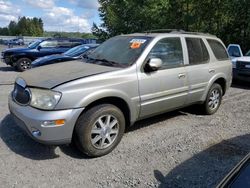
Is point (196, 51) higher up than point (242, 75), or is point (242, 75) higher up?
point (196, 51)

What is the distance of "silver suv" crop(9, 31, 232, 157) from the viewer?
390 centimetres

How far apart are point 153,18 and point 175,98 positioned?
51.4 ft

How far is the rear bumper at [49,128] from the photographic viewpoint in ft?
12.5

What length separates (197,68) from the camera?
5754 millimetres

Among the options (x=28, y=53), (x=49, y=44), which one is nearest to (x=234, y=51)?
(x=49, y=44)

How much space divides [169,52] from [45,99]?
2.45 meters

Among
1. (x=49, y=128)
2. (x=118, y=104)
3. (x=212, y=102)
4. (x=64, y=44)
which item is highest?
(x=64, y=44)

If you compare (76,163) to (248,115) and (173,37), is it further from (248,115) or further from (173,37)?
(248,115)

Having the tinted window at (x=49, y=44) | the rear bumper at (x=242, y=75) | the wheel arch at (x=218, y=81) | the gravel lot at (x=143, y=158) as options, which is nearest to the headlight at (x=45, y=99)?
the gravel lot at (x=143, y=158)

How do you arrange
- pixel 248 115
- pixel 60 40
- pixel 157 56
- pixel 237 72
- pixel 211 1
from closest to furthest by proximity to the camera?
pixel 157 56
pixel 248 115
pixel 237 72
pixel 60 40
pixel 211 1

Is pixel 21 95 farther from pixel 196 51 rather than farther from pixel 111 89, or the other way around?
pixel 196 51

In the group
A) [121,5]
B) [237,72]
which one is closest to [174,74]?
[237,72]

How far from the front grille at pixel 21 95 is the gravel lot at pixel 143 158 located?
0.77 metres

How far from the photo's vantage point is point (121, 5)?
2459 centimetres
